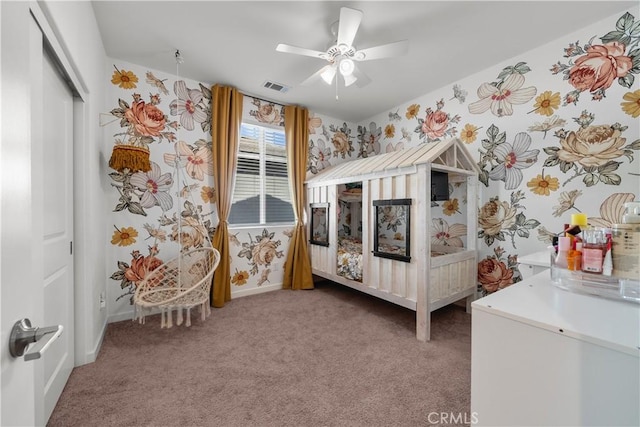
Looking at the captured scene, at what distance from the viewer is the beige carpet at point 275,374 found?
1.43 m

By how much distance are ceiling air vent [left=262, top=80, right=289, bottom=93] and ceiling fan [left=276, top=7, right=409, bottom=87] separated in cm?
90

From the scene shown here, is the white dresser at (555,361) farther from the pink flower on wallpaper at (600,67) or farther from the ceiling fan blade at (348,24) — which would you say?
the pink flower on wallpaper at (600,67)

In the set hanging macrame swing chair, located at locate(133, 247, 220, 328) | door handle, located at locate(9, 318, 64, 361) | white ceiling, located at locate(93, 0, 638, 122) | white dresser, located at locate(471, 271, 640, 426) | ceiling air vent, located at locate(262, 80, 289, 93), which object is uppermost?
white ceiling, located at locate(93, 0, 638, 122)

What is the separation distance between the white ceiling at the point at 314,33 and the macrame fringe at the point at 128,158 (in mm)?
1017

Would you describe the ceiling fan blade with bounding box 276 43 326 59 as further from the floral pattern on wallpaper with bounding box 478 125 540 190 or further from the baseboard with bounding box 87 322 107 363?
the baseboard with bounding box 87 322 107 363

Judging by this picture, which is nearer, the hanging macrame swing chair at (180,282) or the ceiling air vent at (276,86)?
Result: the hanging macrame swing chair at (180,282)

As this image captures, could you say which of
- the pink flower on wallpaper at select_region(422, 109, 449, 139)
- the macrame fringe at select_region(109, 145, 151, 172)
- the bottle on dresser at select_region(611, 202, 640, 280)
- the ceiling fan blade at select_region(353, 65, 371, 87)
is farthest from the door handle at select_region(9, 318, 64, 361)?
the pink flower on wallpaper at select_region(422, 109, 449, 139)

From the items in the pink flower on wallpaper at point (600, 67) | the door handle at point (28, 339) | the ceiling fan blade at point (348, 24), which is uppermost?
the ceiling fan blade at point (348, 24)

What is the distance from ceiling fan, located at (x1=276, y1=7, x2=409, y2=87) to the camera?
6.03ft

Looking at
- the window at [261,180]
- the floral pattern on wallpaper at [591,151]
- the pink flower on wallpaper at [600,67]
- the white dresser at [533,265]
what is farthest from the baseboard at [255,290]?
the pink flower on wallpaper at [600,67]

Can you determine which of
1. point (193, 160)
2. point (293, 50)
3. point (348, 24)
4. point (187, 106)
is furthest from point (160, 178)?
point (348, 24)

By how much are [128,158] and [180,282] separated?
133 centimetres

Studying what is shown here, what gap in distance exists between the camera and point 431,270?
2.28 meters

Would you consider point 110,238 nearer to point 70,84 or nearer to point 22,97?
point 70,84
